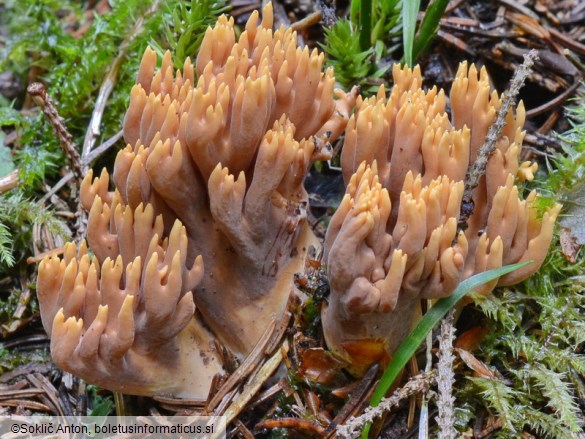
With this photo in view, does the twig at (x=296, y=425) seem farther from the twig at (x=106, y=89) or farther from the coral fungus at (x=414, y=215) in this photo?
the twig at (x=106, y=89)

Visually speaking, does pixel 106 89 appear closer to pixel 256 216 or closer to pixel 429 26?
pixel 256 216

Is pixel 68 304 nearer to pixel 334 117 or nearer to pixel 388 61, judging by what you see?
pixel 334 117

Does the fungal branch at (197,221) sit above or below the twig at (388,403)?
above

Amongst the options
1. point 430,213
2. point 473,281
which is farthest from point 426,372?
point 430,213

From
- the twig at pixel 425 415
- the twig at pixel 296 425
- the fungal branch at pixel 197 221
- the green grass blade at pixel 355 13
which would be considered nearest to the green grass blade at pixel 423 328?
the twig at pixel 425 415

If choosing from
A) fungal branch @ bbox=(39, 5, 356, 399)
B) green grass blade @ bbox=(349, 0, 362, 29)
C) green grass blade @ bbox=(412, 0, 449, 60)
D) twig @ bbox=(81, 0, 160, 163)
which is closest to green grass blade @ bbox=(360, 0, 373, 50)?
green grass blade @ bbox=(349, 0, 362, 29)

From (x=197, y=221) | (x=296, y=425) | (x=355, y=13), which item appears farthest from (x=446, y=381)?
(x=355, y=13)

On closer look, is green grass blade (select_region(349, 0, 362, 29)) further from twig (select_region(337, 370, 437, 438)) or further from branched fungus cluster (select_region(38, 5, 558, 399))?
twig (select_region(337, 370, 437, 438))
